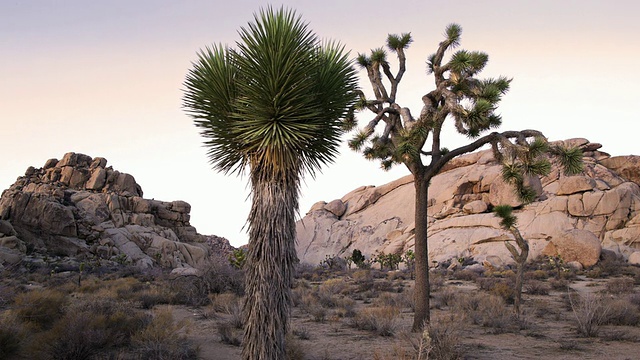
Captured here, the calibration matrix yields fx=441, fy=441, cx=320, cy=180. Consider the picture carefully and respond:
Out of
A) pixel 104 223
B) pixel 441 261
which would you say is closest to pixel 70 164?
pixel 104 223

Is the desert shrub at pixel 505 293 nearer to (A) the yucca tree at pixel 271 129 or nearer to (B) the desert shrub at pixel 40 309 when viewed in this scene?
(A) the yucca tree at pixel 271 129

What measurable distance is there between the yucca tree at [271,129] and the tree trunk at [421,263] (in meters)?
4.69

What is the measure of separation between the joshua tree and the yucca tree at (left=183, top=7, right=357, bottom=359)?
380 centimetres

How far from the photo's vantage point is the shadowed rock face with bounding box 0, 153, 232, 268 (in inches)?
1441

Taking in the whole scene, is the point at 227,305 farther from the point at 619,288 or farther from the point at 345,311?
the point at 619,288

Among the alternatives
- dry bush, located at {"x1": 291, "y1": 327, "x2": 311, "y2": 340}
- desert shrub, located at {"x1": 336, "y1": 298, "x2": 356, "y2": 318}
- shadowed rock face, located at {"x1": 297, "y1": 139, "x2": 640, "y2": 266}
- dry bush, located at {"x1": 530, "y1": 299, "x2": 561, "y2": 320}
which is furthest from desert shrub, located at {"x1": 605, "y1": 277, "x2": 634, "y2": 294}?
dry bush, located at {"x1": 291, "y1": 327, "x2": 311, "y2": 340}

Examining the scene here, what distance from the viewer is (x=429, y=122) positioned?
1104cm

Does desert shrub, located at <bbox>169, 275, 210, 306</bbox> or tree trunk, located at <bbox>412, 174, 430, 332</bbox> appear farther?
desert shrub, located at <bbox>169, 275, 210, 306</bbox>

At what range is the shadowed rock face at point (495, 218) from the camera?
118ft

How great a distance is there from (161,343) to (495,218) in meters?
38.5

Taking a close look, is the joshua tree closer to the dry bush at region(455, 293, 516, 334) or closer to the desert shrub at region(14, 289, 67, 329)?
the dry bush at region(455, 293, 516, 334)

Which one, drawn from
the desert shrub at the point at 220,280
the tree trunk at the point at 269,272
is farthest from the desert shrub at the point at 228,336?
the desert shrub at the point at 220,280

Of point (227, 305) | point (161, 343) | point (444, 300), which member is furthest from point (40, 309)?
point (444, 300)

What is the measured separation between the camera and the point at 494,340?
1062 centimetres
